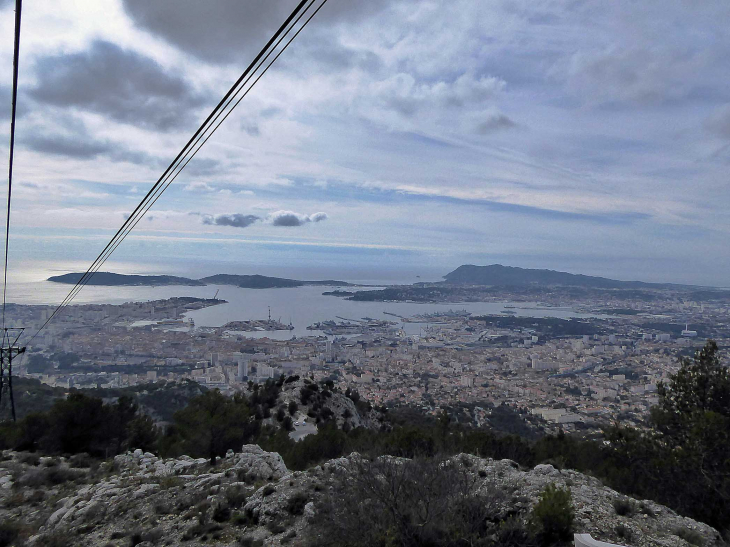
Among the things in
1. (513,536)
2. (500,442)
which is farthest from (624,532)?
(500,442)

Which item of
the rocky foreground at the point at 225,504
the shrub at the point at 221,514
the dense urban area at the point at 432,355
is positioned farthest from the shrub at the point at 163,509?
the dense urban area at the point at 432,355

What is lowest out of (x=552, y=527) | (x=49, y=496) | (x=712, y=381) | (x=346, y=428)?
(x=346, y=428)

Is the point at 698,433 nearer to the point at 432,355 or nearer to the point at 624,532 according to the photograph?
→ the point at 624,532

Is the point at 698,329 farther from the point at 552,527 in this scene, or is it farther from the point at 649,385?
the point at 552,527

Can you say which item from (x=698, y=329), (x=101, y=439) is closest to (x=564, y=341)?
(x=698, y=329)

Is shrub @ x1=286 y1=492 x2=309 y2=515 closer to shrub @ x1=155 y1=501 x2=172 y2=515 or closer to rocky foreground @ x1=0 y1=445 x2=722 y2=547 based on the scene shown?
rocky foreground @ x1=0 y1=445 x2=722 y2=547

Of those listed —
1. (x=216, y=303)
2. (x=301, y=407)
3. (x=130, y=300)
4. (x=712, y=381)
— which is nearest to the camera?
(x=712, y=381)

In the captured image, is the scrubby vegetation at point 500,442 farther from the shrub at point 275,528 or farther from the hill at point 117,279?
the hill at point 117,279
